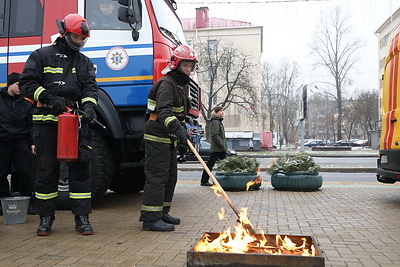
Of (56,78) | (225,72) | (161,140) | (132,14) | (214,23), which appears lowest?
(161,140)

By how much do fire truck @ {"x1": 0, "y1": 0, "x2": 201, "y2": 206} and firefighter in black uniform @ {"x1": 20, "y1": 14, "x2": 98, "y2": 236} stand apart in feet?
3.00

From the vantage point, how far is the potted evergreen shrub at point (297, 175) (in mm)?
7637

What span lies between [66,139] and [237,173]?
4.32 m

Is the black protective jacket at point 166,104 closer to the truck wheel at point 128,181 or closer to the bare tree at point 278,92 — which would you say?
the truck wheel at point 128,181

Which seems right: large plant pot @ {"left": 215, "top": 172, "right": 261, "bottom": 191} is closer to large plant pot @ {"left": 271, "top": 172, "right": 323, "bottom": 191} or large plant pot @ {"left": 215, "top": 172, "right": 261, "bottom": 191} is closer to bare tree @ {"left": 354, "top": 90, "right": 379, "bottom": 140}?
large plant pot @ {"left": 271, "top": 172, "right": 323, "bottom": 191}

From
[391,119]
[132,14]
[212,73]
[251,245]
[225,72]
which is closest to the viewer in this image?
[251,245]

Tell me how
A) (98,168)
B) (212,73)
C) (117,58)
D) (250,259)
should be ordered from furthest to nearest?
(212,73) → (117,58) → (98,168) → (250,259)

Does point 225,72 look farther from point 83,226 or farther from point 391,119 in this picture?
point 83,226

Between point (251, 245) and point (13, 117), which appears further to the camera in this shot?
point (13, 117)

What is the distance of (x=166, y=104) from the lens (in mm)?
4184

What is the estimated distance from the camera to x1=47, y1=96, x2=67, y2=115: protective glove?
13.2 ft

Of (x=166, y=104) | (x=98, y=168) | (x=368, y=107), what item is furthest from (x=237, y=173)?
(x=368, y=107)

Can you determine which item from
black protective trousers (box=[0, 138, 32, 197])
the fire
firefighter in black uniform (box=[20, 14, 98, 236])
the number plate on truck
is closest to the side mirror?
firefighter in black uniform (box=[20, 14, 98, 236])

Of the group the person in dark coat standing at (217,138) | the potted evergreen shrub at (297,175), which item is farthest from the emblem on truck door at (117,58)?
the potted evergreen shrub at (297,175)
